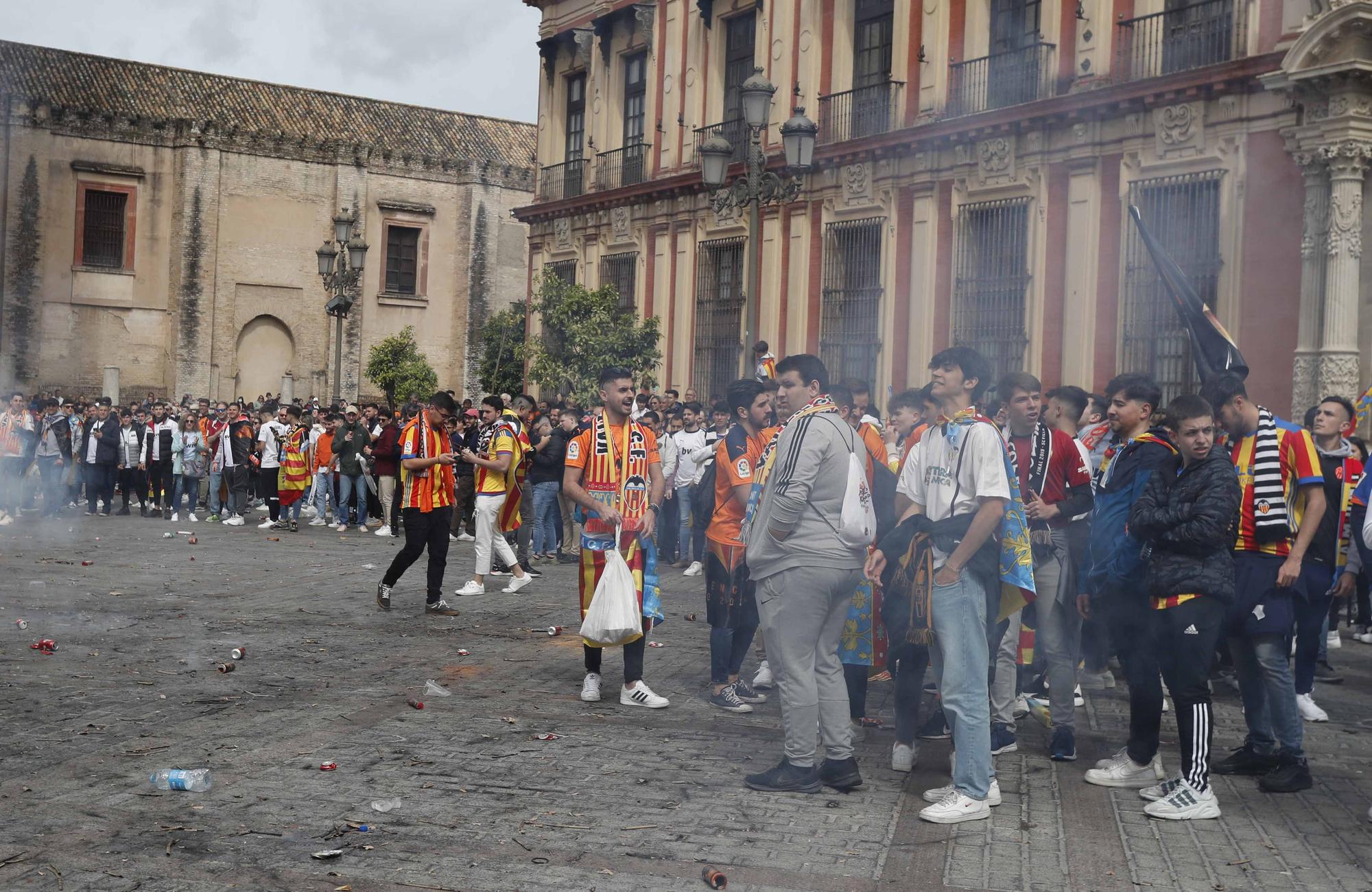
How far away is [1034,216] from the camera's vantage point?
1855cm

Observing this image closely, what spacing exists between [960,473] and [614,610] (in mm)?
2388

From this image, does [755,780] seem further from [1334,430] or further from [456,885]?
[1334,430]

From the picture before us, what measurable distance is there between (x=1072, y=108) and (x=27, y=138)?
33.4 m

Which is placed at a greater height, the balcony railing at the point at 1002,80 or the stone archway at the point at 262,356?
the balcony railing at the point at 1002,80

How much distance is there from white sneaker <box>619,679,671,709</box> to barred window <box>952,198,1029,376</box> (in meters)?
11.6

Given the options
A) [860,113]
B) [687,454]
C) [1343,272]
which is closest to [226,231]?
[860,113]

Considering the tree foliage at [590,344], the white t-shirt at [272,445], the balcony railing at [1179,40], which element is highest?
the balcony railing at [1179,40]

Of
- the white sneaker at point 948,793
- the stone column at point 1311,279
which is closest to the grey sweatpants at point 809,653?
the white sneaker at point 948,793

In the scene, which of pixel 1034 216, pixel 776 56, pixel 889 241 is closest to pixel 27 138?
pixel 776 56

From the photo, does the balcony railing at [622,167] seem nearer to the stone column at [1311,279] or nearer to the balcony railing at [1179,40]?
the balcony railing at [1179,40]

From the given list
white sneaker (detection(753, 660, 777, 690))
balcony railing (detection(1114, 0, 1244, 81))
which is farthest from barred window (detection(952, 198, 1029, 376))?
white sneaker (detection(753, 660, 777, 690))

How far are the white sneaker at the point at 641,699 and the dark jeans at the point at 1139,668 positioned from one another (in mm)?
2547

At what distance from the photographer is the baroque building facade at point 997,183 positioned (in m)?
15.1

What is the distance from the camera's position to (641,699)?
7828 millimetres
